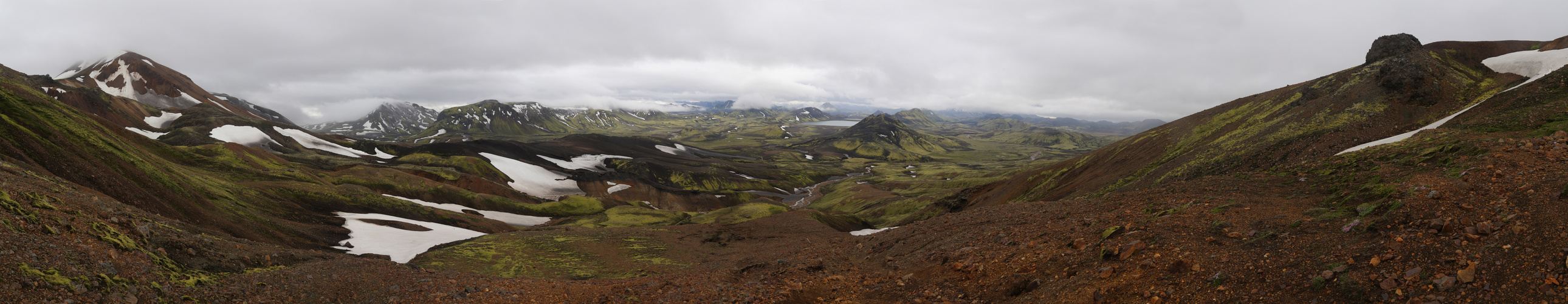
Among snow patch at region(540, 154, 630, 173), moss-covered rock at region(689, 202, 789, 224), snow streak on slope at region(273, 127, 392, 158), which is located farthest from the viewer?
snow patch at region(540, 154, 630, 173)

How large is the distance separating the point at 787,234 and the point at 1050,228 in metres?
25.1

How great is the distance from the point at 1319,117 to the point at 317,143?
181 metres

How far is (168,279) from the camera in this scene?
1227 cm

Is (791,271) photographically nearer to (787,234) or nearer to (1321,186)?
(1321,186)

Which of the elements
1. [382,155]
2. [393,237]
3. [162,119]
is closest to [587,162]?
[382,155]

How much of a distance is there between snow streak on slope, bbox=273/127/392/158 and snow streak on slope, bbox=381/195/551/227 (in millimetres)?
80595

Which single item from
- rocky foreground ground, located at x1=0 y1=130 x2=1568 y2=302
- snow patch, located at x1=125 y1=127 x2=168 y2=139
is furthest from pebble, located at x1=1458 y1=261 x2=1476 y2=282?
snow patch, located at x1=125 y1=127 x2=168 y2=139

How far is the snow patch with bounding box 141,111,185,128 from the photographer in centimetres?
12912

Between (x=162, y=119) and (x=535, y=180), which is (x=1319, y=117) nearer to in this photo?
(x=535, y=180)

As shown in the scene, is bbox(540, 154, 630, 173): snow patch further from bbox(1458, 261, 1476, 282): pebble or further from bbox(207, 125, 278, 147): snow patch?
bbox(1458, 261, 1476, 282): pebble

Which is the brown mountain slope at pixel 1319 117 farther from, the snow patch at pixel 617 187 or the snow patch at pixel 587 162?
the snow patch at pixel 587 162

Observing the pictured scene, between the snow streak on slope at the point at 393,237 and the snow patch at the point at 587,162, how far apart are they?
102 metres

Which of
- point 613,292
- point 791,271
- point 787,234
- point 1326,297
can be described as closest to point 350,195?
point 787,234

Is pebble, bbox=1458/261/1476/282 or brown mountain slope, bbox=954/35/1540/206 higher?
brown mountain slope, bbox=954/35/1540/206
